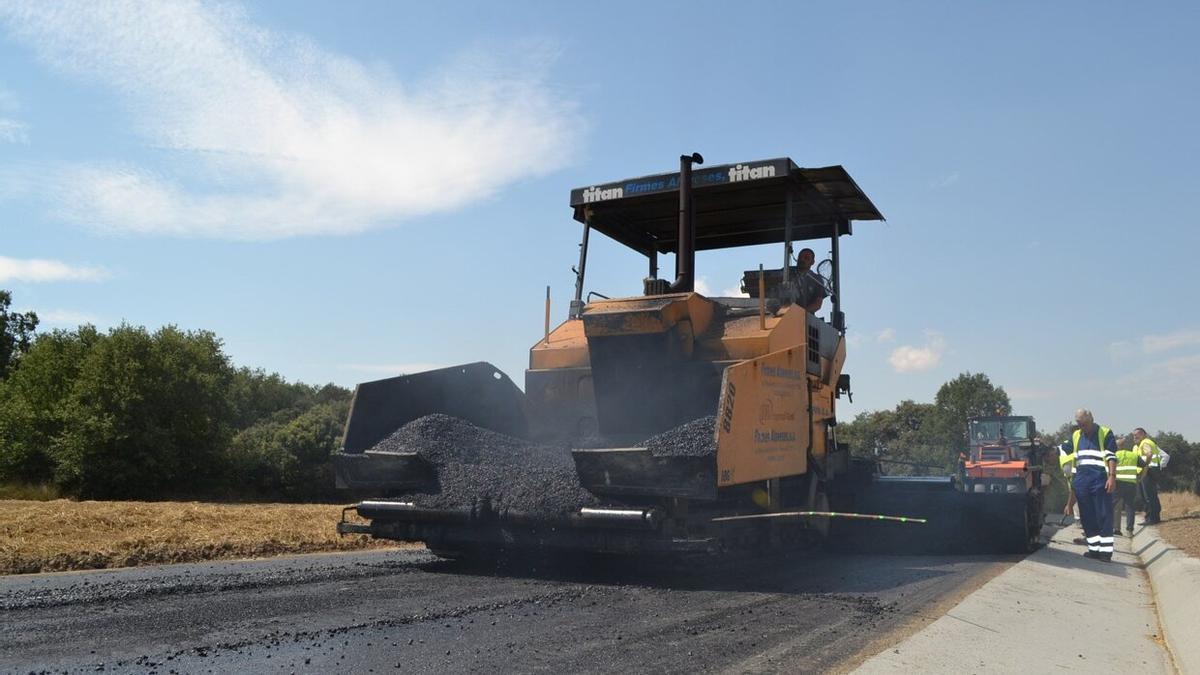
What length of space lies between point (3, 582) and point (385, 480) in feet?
8.82

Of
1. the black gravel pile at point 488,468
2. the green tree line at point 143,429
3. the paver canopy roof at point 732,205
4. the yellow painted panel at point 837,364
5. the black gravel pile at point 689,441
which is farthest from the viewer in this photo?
the green tree line at point 143,429

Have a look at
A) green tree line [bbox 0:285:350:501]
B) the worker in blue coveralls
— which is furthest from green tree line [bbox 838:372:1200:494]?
the worker in blue coveralls

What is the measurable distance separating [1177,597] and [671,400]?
3.96 meters

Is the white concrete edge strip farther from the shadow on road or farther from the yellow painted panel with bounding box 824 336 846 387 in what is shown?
the yellow painted panel with bounding box 824 336 846 387

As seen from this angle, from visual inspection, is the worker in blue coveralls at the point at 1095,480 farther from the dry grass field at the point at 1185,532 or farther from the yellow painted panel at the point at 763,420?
the yellow painted panel at the point at 763,420

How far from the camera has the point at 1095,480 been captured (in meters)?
9.18

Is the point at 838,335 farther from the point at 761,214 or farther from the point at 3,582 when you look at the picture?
the point at 3,582

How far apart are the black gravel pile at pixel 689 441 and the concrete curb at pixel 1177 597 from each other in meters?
2.79

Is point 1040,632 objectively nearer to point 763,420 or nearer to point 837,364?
point 763,420

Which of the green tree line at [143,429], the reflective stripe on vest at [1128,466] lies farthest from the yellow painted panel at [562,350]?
the green tree line at [143,429]

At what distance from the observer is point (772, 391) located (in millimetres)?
6902

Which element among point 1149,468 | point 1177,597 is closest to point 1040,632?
point 1177,597

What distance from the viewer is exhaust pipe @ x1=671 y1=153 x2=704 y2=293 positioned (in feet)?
26.1

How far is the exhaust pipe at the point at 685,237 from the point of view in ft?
26.1
